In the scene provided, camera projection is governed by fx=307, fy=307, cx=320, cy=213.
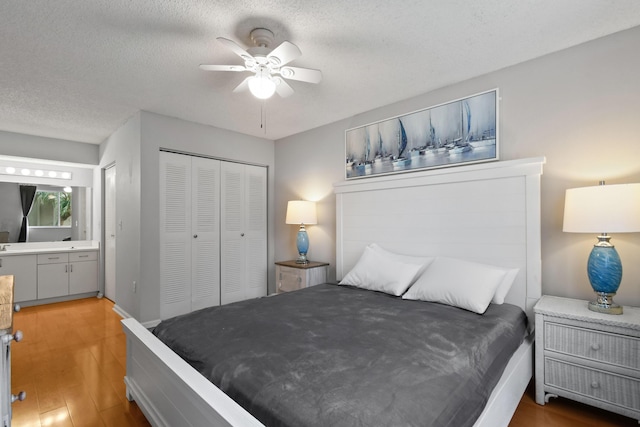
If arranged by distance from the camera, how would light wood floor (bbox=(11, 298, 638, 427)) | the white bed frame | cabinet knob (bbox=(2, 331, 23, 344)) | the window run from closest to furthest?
1. cabinet knob (bbox=(2, 331, 23, 344))
2. the white bed frame
3. light wood floor (bbox=(11, 298, 638, 427))
4. the window

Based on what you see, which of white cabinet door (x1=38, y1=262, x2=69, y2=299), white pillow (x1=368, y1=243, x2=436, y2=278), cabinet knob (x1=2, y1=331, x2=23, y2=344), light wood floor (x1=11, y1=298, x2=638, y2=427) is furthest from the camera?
white cabinet door (x1=38, y1=262, x2=69, y2=299)

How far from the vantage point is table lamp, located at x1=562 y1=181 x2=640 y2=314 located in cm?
179

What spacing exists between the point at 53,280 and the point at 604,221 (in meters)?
6.23

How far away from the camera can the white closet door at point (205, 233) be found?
382cm

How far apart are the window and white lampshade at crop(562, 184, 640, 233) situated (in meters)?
6.50

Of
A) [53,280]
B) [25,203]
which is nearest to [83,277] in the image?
[53,280]

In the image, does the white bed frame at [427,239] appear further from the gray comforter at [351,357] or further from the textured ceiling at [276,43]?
the textured ceiling at [276,43]

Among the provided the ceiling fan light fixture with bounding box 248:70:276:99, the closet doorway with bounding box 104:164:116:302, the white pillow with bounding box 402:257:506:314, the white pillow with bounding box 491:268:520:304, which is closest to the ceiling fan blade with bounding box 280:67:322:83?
the ceiling fan light fixture with bounding box 248:70:276:99

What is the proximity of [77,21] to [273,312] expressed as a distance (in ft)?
7.23

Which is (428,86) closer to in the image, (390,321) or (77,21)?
(390,321)

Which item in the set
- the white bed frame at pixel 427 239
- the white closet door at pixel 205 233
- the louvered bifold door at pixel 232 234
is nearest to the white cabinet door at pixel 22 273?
the white closet door at pixel 205 233

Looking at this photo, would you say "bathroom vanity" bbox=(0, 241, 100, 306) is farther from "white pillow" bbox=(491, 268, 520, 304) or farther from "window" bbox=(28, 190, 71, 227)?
"white pillow" bbox=(491, 268, 520, 304)

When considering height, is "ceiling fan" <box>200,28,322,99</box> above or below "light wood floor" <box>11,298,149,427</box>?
above

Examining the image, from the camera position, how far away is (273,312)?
80.5 inches
